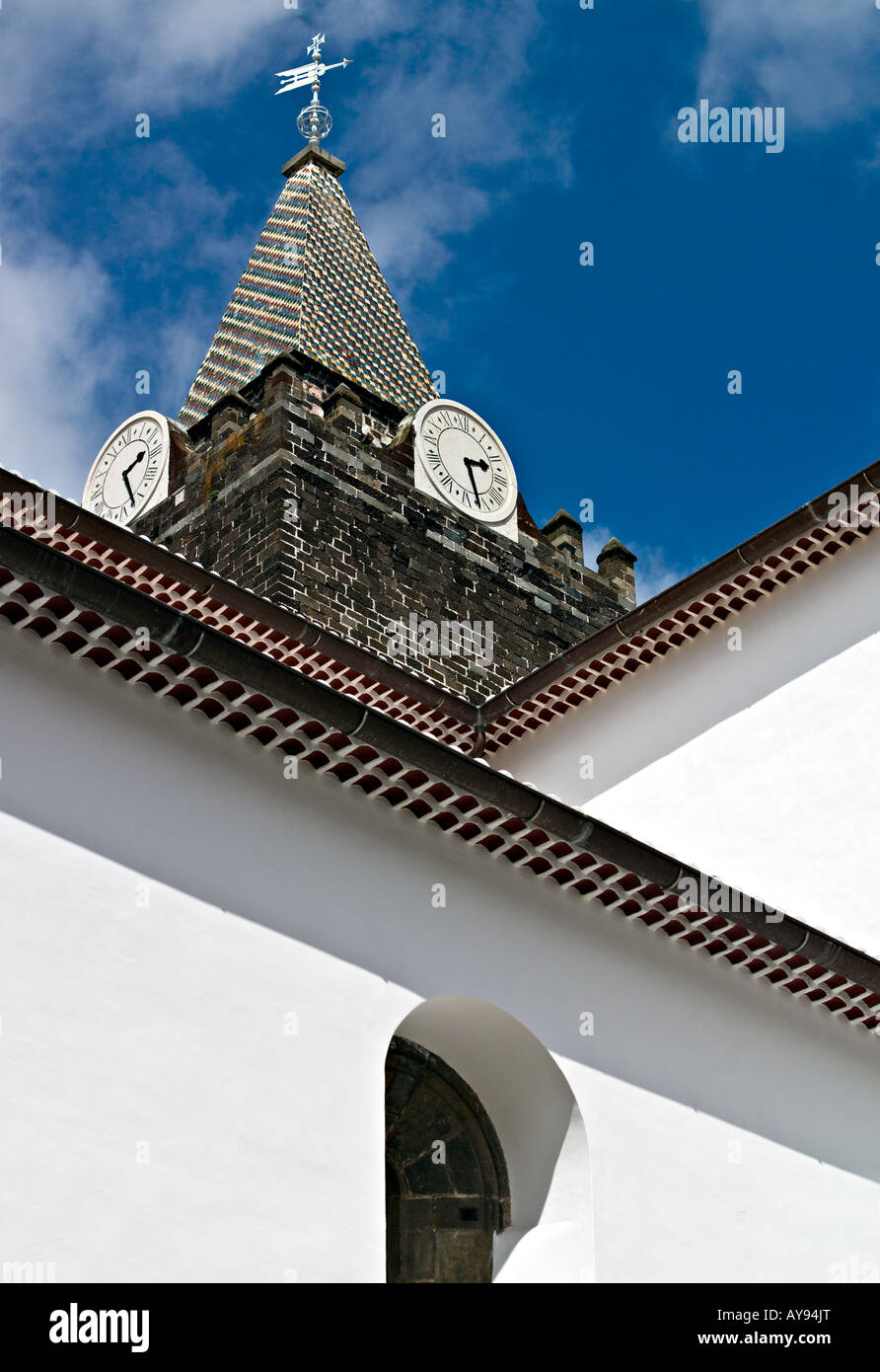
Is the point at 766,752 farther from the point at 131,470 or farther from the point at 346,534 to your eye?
the point at 131,470

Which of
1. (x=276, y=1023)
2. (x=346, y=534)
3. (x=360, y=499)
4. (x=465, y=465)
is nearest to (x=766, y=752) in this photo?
(x=276, y=1023)

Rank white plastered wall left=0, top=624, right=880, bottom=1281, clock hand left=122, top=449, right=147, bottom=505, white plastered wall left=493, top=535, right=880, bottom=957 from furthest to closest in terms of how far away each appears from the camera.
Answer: clock hand left=122, top=449, right=147, bottom=505 → white plastered wall left=493, top=535, right=880, bottom=957 → white plastered wall left=0, top=624, right=880, bottom=1281

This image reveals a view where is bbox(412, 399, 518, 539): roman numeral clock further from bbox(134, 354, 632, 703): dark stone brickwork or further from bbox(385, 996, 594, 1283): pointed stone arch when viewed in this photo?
bbox(385, 996, 594, 1283): pointed stone arch

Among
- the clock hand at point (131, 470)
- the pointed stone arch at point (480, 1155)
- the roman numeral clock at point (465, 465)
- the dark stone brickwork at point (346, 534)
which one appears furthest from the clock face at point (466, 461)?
the pointed stone arch at point (480, 1155)

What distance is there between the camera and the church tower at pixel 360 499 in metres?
17.8

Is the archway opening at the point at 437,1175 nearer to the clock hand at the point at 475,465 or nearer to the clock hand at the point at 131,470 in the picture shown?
the clock hand at the point at 475,465

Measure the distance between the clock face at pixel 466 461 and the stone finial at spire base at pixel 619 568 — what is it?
1758 millimetres

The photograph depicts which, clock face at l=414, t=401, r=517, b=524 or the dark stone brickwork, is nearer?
the dark stone brickwork

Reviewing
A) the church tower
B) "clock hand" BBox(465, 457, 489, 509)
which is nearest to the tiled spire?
the church tower

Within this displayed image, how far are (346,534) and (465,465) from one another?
2854 mm

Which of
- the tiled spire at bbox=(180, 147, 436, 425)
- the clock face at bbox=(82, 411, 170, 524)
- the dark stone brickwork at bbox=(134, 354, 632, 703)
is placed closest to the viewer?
the dark stone brickwork at bbox=(134, 354, 632, 703)

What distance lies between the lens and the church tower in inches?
699

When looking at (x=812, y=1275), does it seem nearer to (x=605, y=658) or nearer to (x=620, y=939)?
(x=620, y=939)

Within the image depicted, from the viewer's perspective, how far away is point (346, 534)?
59.4ft
